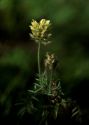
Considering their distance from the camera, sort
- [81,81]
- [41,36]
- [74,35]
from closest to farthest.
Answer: [41,36]
[81,81]
[74,35]

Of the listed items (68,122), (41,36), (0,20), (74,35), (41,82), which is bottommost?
(68,122)

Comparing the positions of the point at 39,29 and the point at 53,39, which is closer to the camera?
the point at 39,29

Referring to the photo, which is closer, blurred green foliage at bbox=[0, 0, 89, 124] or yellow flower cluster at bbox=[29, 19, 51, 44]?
yellow flower cluster at bbox=[29, 19, 51, 44]

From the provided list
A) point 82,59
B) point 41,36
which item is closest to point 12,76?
point 82,59

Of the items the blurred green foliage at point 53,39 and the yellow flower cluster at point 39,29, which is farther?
the blurred green foliage at point 53,39

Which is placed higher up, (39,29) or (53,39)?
(53,39)

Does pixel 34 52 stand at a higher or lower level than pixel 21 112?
higher

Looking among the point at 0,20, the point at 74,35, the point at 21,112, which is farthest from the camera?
the point at 0,20

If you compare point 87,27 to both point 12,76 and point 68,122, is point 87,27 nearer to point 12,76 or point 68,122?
point 12,76
